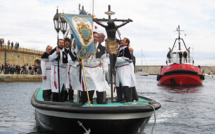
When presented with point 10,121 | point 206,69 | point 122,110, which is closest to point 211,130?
point 122,110

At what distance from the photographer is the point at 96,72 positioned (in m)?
7.01

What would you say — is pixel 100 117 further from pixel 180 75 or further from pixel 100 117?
pixel 180 75

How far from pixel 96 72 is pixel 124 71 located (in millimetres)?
862

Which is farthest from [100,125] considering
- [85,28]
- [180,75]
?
[180,75]

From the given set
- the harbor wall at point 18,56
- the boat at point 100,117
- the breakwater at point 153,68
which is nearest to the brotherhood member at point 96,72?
the boat at point 100,117

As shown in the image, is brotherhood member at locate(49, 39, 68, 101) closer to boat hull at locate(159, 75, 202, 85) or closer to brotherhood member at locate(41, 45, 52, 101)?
brotherhood member at locate(41, 45, 52, 101)

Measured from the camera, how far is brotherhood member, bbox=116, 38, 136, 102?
746cm

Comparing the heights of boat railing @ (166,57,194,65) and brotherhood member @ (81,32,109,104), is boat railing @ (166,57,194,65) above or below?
above

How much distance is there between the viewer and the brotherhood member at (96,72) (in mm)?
6922

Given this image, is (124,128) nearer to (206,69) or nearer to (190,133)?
(190,133)

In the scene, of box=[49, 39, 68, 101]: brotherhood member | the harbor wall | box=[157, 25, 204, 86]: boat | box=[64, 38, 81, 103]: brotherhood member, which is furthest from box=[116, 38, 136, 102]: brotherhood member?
the harbor wall

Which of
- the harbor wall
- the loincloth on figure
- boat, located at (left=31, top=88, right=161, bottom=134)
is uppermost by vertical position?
the harbor wall

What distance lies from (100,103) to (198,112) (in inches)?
292

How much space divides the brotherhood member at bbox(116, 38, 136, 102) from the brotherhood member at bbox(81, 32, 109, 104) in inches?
21.8
